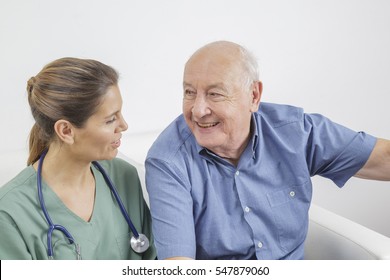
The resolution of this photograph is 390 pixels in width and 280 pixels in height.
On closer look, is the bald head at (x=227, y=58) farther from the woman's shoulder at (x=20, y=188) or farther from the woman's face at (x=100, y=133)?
the woman's shoulder at (x=20, y=188)

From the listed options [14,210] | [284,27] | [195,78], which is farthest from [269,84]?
[14,210]

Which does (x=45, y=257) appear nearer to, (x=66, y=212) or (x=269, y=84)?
(x=66, y=212)

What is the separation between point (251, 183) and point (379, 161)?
40 centimetres

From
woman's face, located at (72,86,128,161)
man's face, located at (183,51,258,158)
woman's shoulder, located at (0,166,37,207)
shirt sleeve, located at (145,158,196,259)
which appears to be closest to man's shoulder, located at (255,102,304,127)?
man's face, located at (183,51,258,158)

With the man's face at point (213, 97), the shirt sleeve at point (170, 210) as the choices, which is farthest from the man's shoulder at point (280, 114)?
the shirt sleeve at point (170, 210)

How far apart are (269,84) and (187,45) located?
1.40ft

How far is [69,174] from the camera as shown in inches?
62.3

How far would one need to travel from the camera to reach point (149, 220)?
5.65 ft

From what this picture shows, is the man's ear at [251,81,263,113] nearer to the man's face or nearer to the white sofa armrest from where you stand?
the man's face

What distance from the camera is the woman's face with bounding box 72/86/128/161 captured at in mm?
1540

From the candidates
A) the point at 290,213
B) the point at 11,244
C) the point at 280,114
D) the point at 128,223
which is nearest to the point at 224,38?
the point at 280,114

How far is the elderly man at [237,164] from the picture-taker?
5.23 ft

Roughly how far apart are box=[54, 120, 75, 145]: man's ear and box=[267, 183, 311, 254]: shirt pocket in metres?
0.59

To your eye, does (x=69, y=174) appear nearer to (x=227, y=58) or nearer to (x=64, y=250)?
(x=64, y=250)
